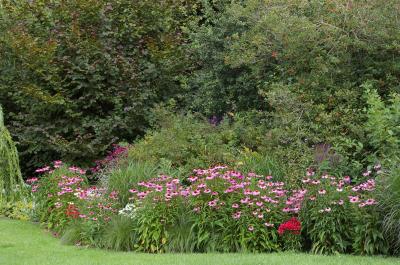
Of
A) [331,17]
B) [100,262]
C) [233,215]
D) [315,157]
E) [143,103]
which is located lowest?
[100,262]

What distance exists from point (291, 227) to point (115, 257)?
87.3 inches

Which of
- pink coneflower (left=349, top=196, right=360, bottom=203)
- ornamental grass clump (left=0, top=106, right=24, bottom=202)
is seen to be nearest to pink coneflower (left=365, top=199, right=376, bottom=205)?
pink coneflower (left=349, top=196, right=360, bottom=203)

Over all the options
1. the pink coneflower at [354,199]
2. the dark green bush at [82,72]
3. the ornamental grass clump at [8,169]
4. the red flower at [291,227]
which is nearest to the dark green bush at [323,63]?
the pink coneflower at [354,199]

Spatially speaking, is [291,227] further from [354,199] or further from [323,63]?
[323,63]

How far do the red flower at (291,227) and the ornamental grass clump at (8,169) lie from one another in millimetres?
5820

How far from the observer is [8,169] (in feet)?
38.9

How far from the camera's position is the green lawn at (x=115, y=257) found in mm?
7215

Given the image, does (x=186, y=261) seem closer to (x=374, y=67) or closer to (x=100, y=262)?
(x=100, y=262)

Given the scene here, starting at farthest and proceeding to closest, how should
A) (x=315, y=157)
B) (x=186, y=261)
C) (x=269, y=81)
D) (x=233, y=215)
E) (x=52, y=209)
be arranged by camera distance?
(x=269, y=81), (x=52, y=209), (x=315, y=157), (x=233, y=215), (x=186, y=261)

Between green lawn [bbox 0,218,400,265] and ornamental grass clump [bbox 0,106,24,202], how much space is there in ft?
8.74

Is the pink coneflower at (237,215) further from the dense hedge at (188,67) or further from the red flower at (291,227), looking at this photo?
the dense hedge at (188,67)

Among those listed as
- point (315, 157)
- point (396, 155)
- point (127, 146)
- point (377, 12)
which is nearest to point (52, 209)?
point (127, 146)

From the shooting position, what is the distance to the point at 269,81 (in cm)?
1198

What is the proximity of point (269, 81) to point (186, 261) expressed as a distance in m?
5.49
